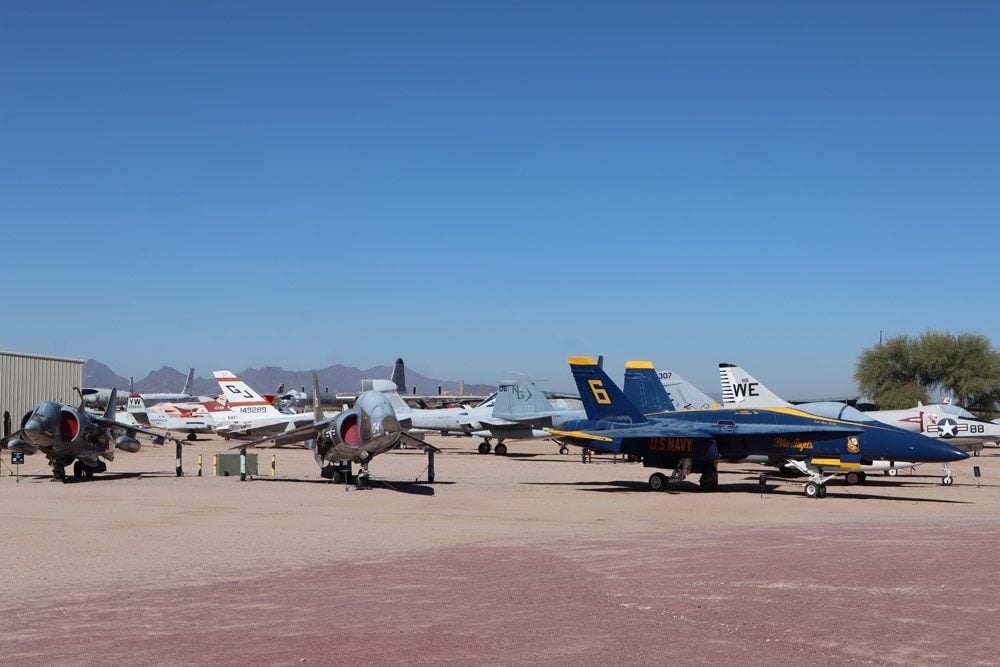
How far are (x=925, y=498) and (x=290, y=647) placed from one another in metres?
22.2

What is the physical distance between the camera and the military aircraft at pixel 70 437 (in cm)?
3008

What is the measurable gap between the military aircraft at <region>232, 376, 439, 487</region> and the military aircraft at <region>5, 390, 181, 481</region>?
4.82m

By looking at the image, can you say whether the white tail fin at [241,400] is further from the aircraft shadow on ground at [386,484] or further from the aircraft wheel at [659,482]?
the aircraft wheel at [659,482]

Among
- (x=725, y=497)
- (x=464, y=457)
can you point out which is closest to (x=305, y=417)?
(x=464, y=457)

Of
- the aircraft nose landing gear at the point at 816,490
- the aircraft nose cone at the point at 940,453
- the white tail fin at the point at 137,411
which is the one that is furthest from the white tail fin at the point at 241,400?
the aircraft nose cone at the point at 940,453

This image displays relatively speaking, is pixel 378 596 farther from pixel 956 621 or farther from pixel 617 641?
pixel 956 621

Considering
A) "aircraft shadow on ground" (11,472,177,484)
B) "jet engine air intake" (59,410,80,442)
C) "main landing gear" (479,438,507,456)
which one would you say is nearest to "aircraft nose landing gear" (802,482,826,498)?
"aircraft shadow on ground" (11,472,177,484)

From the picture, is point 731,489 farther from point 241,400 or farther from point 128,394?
point 128,394

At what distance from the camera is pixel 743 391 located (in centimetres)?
3850

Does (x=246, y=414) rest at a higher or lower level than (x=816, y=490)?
higher

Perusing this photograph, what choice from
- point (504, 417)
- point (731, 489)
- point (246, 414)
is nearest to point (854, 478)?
point (731, 489)

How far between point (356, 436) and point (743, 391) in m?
16.7

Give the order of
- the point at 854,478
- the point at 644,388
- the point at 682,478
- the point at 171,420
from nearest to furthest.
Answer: the point at 682,478
the point at 854,478
the point at 644,388
the point at 171,420

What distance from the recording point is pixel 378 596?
12000mm
